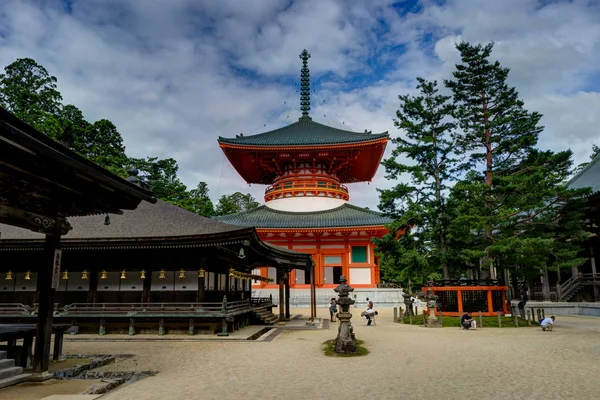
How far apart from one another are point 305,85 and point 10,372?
4821 cm

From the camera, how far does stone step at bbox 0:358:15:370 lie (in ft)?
27.6

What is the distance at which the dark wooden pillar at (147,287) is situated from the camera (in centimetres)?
1775

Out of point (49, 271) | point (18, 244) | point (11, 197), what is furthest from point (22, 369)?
point (18, 244)

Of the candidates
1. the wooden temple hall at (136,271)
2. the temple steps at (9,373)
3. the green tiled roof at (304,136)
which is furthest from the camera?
the green tiled roof at (304,136)

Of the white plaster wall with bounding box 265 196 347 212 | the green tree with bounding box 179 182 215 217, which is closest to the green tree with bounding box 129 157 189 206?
the green tree with bounding box 179 182 215 217

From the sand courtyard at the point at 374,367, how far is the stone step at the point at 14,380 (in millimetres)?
2060

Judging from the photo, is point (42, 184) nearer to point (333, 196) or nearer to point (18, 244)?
point (18, 244)

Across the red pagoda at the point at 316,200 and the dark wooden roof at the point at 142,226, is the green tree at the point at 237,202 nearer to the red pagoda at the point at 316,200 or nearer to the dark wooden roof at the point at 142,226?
the red pagoda at the point at 316,200

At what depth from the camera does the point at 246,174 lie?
45.6 m

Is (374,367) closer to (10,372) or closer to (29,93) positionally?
(10,372)

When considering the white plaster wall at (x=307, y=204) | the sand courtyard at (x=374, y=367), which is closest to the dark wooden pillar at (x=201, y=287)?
the sand courtyard at (x=374, y=367)

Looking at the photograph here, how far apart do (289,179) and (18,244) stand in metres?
26.6

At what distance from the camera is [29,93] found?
37281mm

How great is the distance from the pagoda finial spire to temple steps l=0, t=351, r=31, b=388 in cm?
4332
